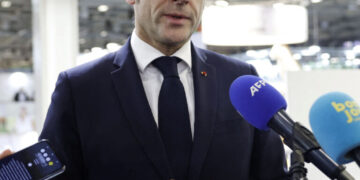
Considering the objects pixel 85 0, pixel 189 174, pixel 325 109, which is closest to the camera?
pixel 325 109

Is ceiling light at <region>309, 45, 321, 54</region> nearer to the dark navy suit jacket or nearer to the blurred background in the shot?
the blurred background

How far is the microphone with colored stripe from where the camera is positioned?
81cm

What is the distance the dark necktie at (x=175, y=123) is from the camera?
1.33m

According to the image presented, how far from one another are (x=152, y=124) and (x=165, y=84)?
0.12 metres

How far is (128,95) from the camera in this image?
1.38 metres

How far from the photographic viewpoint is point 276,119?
0.93 meters

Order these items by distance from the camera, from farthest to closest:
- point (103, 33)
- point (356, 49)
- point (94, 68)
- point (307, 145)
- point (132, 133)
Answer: point (103, 33) → point (356, 49) → point (94, 68) → point (132, 133) → point (307, 145)

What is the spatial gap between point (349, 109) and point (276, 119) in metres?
0.13

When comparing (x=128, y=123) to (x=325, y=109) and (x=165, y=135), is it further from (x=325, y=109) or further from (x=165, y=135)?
(x=325, y=109)

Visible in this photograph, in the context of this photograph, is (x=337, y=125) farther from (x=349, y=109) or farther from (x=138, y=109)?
(x=138, y=109)

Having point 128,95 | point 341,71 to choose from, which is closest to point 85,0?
point 341,71

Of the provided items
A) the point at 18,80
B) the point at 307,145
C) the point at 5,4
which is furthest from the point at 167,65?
the point at 5,4

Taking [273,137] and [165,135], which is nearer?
[165,135]

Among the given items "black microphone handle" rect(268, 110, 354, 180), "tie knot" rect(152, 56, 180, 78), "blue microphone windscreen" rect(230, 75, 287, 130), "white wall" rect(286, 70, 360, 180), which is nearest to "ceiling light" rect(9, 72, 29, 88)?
"white wall" rect(286, 70, 360, 180)
